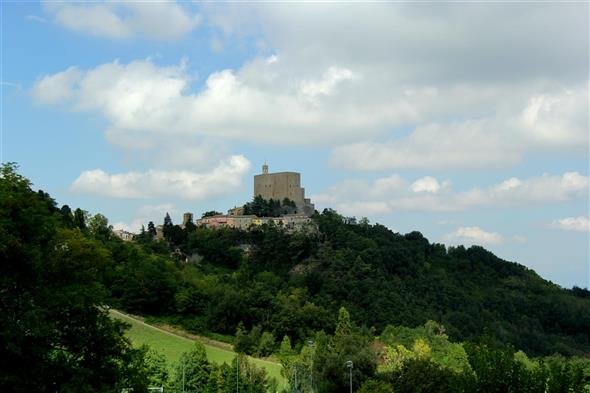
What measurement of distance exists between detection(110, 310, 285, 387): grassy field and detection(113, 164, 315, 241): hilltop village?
170 ft

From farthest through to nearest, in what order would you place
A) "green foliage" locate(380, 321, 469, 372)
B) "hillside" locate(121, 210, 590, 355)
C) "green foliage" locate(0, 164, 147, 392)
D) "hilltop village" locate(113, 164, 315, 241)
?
"hilltop village" locate(113, 164, 315, 241) < "hillside" locate(121, 210, 590, 355) < "green foliage" locate(380, 321, 469, 372) < "green foliage" locate(0, 164, 147, 392)

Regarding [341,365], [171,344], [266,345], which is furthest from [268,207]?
[341,365]

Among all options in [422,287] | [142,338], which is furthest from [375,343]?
[422,287]

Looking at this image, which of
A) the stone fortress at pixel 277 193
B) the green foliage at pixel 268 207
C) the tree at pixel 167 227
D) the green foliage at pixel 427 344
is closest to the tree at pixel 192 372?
the green foliage at pixel 427 344

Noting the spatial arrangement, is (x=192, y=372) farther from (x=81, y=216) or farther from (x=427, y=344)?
(x=81, y=216)

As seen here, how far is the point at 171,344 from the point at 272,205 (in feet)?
237

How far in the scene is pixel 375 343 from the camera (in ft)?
200

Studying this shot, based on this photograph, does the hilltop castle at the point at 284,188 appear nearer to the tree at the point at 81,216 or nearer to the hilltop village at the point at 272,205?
the hilltop village at the point at 272,205

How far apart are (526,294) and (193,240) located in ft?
157

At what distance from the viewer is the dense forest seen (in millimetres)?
17844

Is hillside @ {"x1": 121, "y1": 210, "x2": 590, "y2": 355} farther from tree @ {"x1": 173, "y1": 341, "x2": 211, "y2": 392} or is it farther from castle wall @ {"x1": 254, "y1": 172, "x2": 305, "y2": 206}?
tree @ {"x1": 173, "y1": 341, "x2": 211, "y2": 392}

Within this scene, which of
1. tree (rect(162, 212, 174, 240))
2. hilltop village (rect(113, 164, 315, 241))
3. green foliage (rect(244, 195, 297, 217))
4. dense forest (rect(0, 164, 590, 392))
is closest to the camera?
dense forest (rect(0, 164, 590, 392))

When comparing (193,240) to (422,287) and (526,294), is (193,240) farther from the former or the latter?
(526,294)

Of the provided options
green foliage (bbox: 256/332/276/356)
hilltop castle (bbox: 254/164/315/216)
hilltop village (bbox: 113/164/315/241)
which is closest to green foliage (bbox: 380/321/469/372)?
green foliage (bbox: 256/332/276/356)
